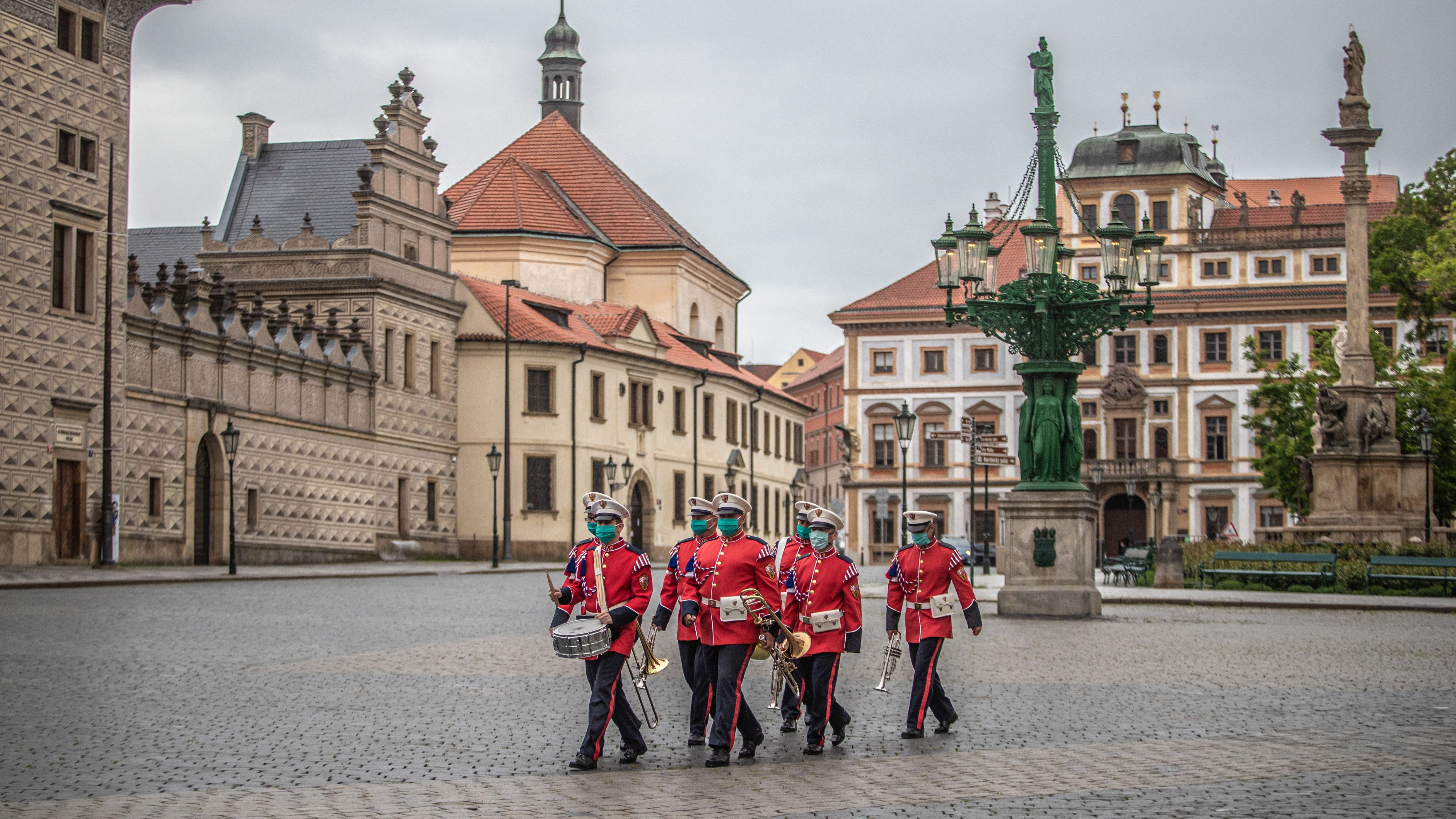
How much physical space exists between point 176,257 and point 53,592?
126 ft

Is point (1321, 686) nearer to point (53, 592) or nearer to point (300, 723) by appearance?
point (300, 723)

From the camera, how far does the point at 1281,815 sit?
8.98 m

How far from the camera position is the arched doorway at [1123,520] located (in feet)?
276

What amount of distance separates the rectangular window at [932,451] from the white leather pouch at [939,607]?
7479 centimetres

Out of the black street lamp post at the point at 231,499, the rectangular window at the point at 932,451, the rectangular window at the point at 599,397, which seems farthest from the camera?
the rectangular window at the point at 932,451

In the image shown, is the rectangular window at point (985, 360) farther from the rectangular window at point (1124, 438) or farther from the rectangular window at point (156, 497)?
the rectangular window at point (156, 497)

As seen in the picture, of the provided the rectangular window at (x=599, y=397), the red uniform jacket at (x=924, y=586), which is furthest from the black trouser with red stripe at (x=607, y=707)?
the rectangular window at (x=599, y=397)

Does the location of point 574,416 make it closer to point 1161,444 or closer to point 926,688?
point 1161,444

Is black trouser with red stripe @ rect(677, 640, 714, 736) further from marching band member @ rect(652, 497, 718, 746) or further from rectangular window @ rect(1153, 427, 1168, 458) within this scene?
rectangular window @ rect(1153, 427, 1168, 458)

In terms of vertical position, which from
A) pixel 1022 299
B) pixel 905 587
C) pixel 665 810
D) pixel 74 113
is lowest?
pixel 665 810

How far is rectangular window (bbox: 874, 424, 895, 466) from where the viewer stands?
87938 mm

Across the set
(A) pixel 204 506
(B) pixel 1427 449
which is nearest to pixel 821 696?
(B) pixel 1427 449

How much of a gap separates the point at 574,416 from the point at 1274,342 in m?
38.8

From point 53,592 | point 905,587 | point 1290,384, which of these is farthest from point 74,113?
point 1290,384
